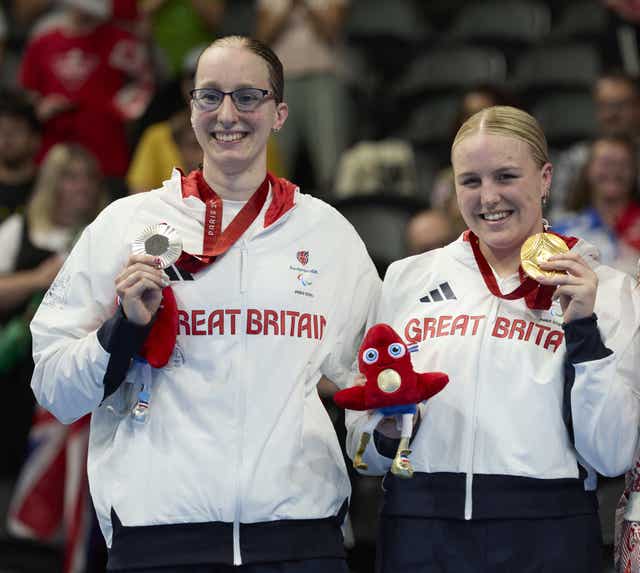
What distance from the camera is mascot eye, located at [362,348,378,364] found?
3.11 meters

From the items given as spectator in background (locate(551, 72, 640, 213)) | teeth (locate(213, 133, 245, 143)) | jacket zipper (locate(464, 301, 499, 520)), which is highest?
spectator in background (locate(551, 72, 640, 213))

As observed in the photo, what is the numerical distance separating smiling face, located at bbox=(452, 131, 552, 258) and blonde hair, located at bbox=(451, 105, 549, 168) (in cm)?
1

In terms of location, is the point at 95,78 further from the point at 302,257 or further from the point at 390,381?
the point at 390,381

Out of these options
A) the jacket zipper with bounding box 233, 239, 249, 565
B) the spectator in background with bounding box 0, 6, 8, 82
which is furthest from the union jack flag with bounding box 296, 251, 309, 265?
the spectator in background with bounding box 0, 6, 8, 82

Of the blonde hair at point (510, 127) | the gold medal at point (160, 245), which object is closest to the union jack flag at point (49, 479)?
the gold medal at point (160, 245)

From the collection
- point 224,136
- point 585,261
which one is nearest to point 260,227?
point 224,136

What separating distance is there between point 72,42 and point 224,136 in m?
4.43

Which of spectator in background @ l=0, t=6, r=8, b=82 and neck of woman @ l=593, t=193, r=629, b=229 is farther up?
spectator in background @ l=0, t=6, r=8, b=82

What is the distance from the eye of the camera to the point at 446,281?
345 centimetres

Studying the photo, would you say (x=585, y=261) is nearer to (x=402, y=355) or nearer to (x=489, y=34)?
(x=402, y=355)

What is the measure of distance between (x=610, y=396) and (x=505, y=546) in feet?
1.51

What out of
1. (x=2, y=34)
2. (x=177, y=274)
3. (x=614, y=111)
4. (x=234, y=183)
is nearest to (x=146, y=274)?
(x=177, y=274)

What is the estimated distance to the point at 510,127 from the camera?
3.33 meters

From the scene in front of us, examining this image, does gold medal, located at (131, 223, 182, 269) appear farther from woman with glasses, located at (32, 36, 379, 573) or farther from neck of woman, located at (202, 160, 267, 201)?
neck of woman, located at (202, 160, 267, 201)
